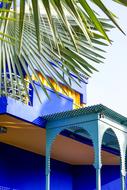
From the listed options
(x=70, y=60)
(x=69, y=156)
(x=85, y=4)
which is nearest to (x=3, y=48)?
(x=70, y=60)

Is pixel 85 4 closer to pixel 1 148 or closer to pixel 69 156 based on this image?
pixel 1 148

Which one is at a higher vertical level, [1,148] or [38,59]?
[1,148]

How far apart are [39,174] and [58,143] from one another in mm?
1360

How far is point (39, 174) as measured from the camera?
51.6 feet

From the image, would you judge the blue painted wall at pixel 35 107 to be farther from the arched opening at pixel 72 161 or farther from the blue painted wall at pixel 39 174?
the blue painted wall at pixel 39 174

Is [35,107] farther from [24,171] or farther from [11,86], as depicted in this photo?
[11,86]

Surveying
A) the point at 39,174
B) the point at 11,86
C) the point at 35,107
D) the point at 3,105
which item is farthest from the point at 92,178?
the point at 11,86

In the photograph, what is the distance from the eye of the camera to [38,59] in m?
4.43

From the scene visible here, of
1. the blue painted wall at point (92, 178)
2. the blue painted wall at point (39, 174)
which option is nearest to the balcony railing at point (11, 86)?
the blue painted wall at point (39, 174)

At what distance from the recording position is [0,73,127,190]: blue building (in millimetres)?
12852

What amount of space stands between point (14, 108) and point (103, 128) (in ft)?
8.14

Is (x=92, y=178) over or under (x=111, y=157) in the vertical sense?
under

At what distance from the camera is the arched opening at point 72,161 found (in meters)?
14.9

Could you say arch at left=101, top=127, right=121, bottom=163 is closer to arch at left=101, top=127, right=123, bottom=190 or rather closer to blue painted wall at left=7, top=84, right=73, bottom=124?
arch at left=101, top=127, right=123, bottom=190
